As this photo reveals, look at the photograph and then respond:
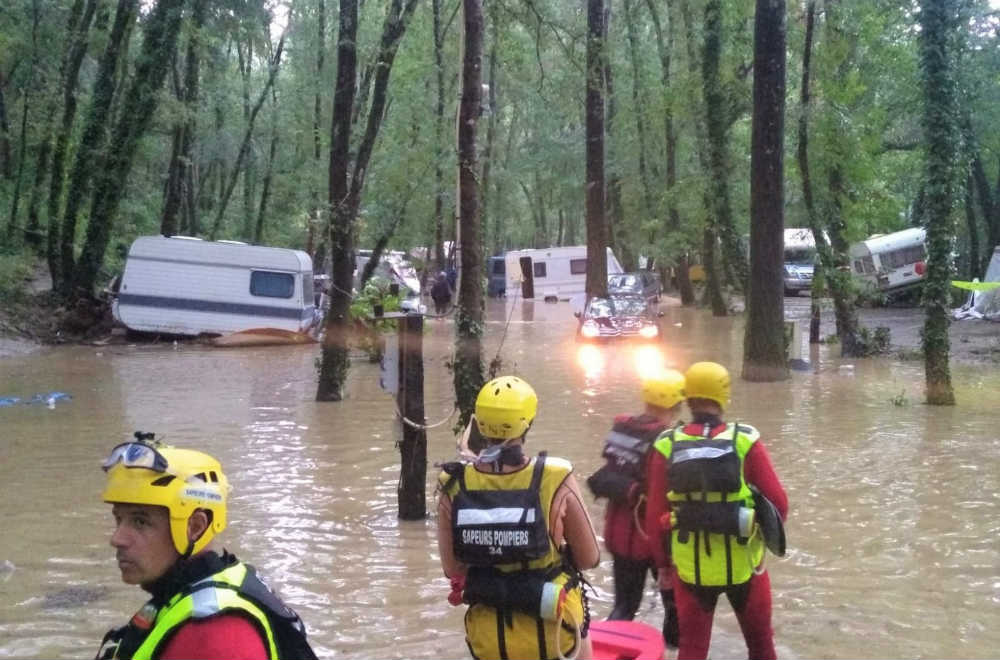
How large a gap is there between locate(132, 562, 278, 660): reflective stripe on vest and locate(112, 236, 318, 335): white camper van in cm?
2507

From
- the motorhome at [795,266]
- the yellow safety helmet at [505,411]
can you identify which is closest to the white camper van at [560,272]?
the motorhome at [795,266]

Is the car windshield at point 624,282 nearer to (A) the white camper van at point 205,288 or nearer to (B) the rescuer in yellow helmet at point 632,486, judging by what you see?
(A) the white camper van at point 205,288

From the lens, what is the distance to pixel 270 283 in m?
27.1

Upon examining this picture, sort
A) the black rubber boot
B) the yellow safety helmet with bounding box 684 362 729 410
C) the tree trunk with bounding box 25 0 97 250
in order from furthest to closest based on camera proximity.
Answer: the tree trunk with bounding box 25 0 97 250 < the black rubber boot < the yellow safety helmet with bounding box 684 362 729 410

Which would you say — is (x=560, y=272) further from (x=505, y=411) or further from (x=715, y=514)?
(x=505, y=411)

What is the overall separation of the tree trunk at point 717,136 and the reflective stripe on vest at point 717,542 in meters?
19.0

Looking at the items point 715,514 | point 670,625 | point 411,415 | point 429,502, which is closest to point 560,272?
point 429,502

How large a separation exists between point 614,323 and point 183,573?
2355 cm

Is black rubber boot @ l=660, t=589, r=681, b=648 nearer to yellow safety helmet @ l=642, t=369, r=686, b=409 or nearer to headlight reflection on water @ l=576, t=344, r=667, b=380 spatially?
yellow safety helmet @ l=642, t=369, r=686, b=409

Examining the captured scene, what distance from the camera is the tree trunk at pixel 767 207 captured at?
17828mm

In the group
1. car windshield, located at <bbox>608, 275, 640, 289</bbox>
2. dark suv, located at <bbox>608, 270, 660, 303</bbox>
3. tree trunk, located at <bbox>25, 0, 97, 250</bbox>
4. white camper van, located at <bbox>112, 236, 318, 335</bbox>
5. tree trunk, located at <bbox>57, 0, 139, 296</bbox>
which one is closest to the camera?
tree trunk, located at <bbox>57, 0, 139, 296</bbox>

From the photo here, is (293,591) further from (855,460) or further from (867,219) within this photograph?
(867,219)

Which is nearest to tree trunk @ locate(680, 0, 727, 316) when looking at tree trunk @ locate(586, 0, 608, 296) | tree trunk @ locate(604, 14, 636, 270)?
tree trunk @ locate(586, 0, 608, 296)

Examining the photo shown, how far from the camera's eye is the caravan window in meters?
27.0
